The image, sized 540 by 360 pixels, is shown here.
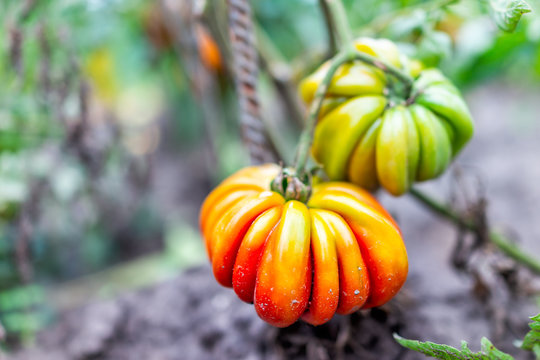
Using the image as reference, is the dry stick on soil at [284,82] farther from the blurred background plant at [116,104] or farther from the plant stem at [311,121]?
the plant stem at [311,121]

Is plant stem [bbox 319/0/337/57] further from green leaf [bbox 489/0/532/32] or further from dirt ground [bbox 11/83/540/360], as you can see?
dirt ground [bbox 11/83/540/360]

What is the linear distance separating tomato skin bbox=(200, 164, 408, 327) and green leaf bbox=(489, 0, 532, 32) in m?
0.54

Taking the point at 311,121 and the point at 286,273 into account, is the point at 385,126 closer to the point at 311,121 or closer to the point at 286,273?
the point at 311,121

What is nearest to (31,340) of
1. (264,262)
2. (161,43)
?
(264,262)

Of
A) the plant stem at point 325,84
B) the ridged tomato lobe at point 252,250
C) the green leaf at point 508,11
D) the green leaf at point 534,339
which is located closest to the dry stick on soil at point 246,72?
the plant stem at point 325,84

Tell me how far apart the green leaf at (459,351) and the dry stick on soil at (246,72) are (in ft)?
2.44

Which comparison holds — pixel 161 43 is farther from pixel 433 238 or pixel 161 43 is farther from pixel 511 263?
pixel 511 263

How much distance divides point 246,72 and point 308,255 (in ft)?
2.24

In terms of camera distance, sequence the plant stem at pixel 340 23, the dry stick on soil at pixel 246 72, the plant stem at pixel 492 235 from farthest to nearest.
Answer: the plant stem at pixel 492 235 < the dry stick on soil at pixel 246 72 < the plant stem at pixel 340 23

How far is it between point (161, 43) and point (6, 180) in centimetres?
139

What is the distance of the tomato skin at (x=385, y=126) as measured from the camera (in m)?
0.99

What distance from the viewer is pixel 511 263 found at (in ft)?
4.25

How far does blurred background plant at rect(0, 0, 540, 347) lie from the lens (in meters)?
1.52

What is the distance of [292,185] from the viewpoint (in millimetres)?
929
